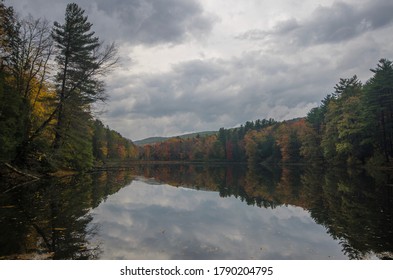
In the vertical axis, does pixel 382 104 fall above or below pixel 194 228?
above

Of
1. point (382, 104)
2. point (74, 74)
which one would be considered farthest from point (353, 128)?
point (74, 74)

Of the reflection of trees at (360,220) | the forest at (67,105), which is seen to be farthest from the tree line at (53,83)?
the reflection of trees at (360,220)

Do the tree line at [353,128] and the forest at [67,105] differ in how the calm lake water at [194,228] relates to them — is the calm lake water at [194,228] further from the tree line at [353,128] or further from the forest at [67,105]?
the tree line at [353,128]

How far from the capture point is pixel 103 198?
18.6 meters

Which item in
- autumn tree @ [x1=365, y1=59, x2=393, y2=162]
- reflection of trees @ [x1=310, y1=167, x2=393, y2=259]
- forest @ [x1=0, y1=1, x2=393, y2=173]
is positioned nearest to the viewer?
reflection of trees @ [x1=310, y1=167, x2=393, y2=259]

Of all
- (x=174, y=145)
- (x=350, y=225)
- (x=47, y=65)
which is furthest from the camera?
(x=174, y=145)

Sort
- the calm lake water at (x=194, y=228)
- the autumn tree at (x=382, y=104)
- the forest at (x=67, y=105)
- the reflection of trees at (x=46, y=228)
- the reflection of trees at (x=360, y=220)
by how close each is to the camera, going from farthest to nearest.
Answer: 1. the autumn tree at (x=382, y=104)
2. the forest at (x=67, y=105)
3. the reflection of trees at (x=360, y=220)
4. the calm lake water at (x=194, y=228)
5. the reflection of trees at (x=46, y=228)

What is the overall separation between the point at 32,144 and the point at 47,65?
6.89 meters

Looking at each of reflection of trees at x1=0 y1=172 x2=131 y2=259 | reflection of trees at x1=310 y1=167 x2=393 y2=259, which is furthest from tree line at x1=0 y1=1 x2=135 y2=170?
reflection of trees at x1=310 y1=167 x2=393 y2=259

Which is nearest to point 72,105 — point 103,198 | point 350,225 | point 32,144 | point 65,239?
point 32,144

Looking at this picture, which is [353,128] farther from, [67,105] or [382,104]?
[67,105]

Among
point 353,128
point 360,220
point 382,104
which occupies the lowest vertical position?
point 360,220

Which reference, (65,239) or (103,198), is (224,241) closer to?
(65,239)

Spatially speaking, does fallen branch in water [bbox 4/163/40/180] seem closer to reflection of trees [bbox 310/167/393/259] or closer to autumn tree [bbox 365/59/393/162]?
reflection of trees [bbox 310/167/393/259]
